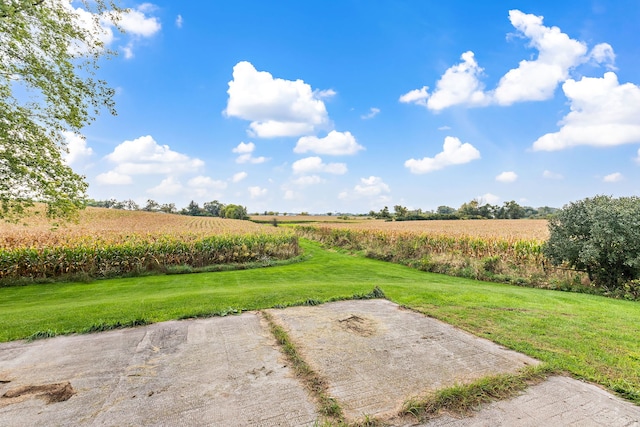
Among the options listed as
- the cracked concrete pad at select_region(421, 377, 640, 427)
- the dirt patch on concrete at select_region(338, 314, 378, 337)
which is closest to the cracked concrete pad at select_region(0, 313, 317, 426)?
the dirt patch on concrete at select_region(338, 314, 378, 337)

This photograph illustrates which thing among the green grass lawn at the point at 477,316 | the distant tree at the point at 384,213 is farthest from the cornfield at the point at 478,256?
the distant tree at the point at 384,213

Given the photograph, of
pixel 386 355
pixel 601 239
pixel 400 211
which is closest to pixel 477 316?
pixel 386 355

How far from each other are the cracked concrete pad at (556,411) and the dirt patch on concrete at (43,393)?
334 cm

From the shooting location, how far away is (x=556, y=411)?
274cm

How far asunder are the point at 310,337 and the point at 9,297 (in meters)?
9.19

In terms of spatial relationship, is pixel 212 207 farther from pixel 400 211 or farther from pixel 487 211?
pixel 487 211

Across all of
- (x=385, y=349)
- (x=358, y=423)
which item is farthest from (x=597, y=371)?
(x=358, y=423)

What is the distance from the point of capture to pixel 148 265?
12.4m

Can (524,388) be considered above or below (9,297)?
above

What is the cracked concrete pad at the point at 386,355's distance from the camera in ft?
9.92

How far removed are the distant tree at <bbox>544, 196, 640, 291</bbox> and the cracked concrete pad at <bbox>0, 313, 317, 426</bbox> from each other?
33.1 ft

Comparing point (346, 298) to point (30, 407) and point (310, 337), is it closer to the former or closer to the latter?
point (310, 337)

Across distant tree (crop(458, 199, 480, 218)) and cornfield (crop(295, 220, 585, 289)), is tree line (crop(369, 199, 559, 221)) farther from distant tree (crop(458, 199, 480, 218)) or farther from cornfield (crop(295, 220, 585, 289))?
cornfield (crop(295, 220, 585, 289))

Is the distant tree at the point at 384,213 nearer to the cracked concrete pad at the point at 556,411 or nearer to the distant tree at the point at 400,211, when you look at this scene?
the distant tree at the point at 400,211
